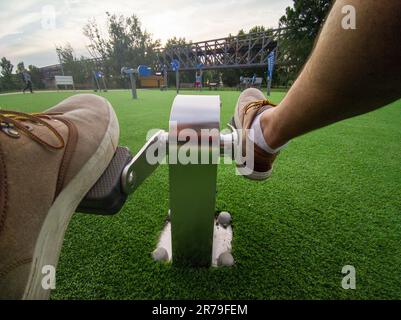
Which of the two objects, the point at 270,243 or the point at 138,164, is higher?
the point at 138,164

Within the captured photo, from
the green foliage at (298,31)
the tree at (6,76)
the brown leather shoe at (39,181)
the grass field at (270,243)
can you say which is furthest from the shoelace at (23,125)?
the tree at (6,76)

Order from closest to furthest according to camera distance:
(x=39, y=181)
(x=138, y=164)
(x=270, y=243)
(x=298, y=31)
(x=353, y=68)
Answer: (x=353, y=68)
(x=39, y=181)
(x=138, y=164)
(x=270, y=243)
(x=298, y=31)

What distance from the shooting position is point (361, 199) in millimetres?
851

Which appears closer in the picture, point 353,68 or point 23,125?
point 353,68

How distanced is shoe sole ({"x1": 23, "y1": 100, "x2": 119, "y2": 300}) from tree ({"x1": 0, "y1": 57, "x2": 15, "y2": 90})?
1969cm

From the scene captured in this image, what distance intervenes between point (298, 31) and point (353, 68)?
41.0ft

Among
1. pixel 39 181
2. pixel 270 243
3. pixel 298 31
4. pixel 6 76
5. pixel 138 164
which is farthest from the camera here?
pixel 6 76

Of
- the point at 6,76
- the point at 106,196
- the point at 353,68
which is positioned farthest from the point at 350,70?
the point at 6,76

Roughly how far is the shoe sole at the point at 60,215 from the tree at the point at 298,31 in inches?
388

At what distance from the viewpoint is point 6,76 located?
1502 centimetres

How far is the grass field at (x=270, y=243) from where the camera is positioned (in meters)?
0.49

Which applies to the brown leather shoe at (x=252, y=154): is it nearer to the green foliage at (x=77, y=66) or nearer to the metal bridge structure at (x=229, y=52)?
the metal bridge structure at (x=229, y=52)

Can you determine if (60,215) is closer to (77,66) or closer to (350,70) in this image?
(350,70)

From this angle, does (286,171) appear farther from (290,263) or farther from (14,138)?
(14,138)
